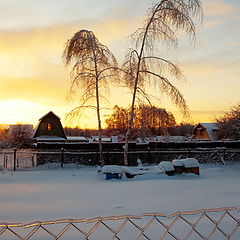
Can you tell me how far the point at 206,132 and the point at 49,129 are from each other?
27115 millimetres

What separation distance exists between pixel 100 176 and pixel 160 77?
6.16 m

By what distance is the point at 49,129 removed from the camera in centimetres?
3772

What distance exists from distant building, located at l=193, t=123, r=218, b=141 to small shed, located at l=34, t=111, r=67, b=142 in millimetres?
24318

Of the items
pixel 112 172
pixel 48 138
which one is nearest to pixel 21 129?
pixel 48 138

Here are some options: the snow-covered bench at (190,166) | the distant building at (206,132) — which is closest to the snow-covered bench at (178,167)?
the snow-covered bench at (190,166)

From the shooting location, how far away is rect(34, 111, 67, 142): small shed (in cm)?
3731

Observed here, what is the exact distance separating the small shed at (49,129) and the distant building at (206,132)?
79.8ft

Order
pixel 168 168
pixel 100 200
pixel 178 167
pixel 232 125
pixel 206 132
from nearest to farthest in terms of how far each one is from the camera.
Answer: pixel 100 200
pixel 168 168
pixel 178 167
pixel 232 125
pixel 206 132

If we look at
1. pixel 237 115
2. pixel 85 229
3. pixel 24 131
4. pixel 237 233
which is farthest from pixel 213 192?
pixel 24 131

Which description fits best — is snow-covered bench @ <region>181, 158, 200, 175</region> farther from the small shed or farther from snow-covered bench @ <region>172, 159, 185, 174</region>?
the small shed

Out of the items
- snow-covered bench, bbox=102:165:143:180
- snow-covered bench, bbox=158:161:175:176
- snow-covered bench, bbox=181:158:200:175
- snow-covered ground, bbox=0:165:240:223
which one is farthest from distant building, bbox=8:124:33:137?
snow-covered ground, bbox=0:165:240:223

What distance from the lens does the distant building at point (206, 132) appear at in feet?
166

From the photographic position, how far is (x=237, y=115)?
35656 millimetres

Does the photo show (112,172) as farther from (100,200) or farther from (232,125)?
(232,125)
